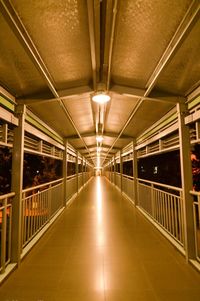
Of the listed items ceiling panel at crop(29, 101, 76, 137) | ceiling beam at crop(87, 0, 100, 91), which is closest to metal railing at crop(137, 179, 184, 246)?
ceiling beam at crop(87, 0, 100, 91)

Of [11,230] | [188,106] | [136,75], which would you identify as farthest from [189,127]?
[11,230]

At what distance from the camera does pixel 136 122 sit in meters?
4.91

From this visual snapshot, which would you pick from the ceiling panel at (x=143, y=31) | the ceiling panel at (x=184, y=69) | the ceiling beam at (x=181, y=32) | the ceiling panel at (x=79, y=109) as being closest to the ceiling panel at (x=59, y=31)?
the ceiling panel at (x=143, y=31)

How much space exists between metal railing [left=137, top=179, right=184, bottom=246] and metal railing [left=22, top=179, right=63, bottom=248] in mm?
2333

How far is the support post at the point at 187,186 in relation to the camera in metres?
2.65

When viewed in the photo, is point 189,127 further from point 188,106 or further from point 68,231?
point 68,231

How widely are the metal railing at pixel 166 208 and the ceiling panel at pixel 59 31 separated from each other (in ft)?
7.62

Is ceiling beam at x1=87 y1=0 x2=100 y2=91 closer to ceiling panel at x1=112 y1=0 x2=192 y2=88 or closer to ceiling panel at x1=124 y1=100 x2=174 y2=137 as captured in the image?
ceiling panel at x1=112 y1=0 x2=192 y2=88

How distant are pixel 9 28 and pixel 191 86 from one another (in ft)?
7.27

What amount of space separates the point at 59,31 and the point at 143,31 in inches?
30.6

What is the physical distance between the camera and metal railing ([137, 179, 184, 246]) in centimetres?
306

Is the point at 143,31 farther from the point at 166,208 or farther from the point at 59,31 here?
the point at 166,208

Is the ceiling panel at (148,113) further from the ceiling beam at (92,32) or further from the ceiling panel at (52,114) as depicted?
the ceiling panel at (52,114)

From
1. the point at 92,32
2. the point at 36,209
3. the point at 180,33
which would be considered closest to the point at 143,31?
the point at 180,33
